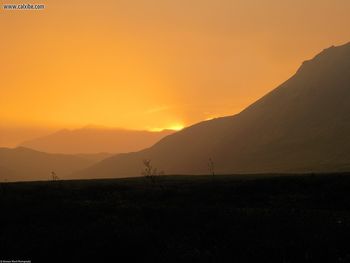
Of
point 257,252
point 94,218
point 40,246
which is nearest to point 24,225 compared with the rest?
point 94,218

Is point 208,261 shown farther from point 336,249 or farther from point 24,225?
point 24,225

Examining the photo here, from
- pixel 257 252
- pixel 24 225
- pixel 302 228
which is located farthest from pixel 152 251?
pixel 24 225

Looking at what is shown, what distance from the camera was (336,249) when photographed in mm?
17641

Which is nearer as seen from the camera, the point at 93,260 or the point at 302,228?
the point at 93,260

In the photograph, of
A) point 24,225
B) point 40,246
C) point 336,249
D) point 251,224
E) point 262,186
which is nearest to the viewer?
point 336,249

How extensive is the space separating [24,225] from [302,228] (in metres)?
14.4

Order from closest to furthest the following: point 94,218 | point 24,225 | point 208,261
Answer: point 208,261 → point 24,225 → point 94,218

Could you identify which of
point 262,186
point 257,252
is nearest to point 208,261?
point 257,252

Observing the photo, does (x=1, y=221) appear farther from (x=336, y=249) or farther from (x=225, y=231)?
(x=336, y=249)

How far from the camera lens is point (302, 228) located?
2166 cm

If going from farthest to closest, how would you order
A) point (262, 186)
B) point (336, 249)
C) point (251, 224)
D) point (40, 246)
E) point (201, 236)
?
point (262, 186), point (251, 224), point (201, 236), point (40, 246), point (336, 249)

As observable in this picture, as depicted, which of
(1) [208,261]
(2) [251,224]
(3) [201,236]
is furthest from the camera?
(2) [251,224]

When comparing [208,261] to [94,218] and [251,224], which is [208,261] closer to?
[251,224]

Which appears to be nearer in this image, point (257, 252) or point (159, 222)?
point (257, 252)
